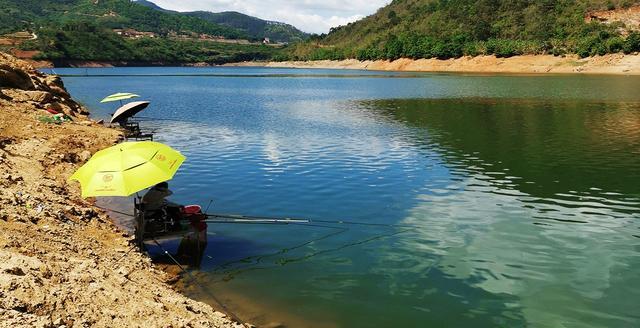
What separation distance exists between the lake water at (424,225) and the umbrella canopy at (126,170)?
3.14 m

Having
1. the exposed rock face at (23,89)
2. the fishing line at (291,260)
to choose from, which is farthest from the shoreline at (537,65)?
the fishing line at (291,260)

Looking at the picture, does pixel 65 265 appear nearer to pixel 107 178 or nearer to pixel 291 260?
pixel 107 178

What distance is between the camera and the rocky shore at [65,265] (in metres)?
8.83

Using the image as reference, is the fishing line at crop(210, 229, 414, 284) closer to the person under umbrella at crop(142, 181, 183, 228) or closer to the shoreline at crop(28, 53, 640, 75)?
the person under umbrella at crop(142, 181, 183, 228)

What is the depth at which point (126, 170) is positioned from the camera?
520 inches

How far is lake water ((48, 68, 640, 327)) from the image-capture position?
12.5 m

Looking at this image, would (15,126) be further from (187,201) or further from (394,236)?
(394,236)

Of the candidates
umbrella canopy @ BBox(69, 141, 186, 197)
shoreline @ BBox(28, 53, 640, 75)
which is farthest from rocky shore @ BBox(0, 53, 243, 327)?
shoreline @ BBox(28, 53, 640, 75)

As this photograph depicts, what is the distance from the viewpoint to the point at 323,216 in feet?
63.5

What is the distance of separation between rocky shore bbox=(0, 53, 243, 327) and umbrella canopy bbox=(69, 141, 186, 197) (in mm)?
1744

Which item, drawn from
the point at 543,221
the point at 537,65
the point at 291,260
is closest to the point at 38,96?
the point at 291,260

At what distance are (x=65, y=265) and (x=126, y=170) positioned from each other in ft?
10.0

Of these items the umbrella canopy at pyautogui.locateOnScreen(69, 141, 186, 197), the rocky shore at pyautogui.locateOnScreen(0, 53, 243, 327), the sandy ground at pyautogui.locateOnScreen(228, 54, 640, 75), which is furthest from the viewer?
the sandy ground at pyautogui.locateOnScreen(228, 54, 640, 75)

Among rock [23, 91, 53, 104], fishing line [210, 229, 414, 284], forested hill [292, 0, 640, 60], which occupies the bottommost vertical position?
fishing line [210, 229, 414, 284]
